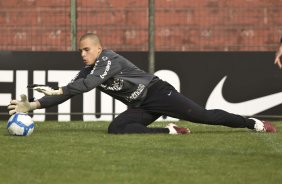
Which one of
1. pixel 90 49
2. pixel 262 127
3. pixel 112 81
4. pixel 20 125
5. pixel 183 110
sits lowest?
pixel 262 127

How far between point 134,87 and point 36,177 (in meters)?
3.99

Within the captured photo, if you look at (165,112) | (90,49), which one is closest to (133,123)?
(165,112)

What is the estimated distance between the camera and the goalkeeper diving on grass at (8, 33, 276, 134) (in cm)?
991

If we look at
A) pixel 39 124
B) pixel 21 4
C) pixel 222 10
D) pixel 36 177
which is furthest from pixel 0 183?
pixel 21 4

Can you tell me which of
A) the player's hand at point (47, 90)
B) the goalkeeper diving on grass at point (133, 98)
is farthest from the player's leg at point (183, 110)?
the player's hand at point (47, 90)

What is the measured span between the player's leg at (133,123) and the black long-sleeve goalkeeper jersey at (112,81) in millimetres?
149

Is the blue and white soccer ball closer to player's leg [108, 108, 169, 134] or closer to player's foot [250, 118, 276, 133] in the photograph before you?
player's leg [108, 108, 169, 134]

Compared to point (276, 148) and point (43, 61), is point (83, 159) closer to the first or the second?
point (276, 148)

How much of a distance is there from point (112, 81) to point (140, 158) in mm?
2681

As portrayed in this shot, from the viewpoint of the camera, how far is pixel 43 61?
13750mm

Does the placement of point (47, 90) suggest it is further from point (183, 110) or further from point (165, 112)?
point (183, 110)

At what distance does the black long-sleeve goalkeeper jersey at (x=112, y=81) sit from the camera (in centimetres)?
968

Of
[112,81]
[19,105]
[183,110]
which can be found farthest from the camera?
[183,110]

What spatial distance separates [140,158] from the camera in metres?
7.46
